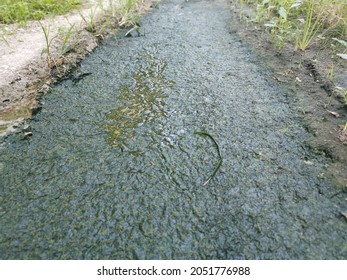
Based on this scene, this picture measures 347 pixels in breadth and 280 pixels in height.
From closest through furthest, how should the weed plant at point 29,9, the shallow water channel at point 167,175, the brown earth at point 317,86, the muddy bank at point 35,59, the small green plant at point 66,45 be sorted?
1. the shallow water channel at point 167,175
2. the brown earth at point 317,86
3. the muddy bank at point 35,59
4. the small green plant at point 66,45
5. the weed plant at point 29,9

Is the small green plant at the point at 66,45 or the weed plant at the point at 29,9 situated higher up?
the weed plant at the point at 29,9

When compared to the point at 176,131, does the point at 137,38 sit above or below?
above

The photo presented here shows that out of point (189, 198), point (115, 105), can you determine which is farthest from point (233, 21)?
point (189, 198)

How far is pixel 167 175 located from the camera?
1622 mm

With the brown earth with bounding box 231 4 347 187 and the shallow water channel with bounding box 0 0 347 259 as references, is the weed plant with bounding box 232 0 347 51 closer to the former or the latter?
the brown earth with bounding box 231 4 347 187

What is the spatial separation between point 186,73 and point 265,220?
1.62 meters

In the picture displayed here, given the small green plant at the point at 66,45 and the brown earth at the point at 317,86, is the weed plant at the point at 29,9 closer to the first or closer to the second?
the small green plant at the point at 66,45

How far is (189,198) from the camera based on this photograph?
1490mm

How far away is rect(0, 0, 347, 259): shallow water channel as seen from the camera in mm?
1293

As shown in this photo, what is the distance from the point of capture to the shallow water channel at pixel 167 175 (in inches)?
50.9

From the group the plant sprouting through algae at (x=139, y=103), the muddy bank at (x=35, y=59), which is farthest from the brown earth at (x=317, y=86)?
the muddy bank at (x=35, y=59)

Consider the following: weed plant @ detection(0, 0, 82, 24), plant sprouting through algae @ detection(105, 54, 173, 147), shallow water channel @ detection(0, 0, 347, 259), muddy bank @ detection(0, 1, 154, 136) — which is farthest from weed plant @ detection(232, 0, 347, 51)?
weed plant @ detection(0, 0, 82, 24)

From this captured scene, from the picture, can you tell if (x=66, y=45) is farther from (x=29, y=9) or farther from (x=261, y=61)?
(x=261, y=61)
